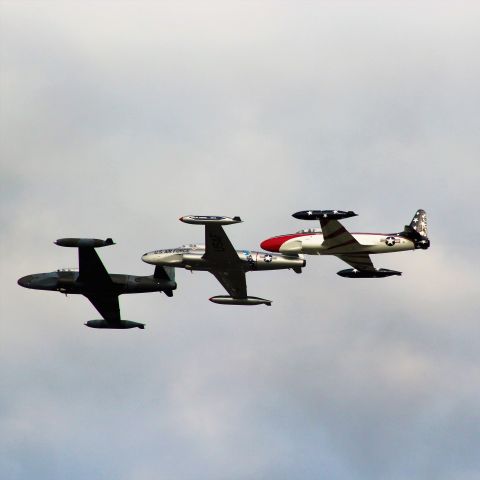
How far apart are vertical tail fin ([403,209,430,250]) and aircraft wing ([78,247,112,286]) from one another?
28.7m

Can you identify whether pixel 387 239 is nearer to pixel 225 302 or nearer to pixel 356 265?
pixel 356 265

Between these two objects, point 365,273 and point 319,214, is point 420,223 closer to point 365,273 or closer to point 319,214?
point 365,273

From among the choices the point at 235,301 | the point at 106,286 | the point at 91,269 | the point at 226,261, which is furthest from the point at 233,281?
the point at 91,269

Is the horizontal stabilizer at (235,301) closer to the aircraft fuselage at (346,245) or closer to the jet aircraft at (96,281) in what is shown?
the jet aircraft at (96,281)

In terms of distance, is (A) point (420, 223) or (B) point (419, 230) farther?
(A) point (420, 223)

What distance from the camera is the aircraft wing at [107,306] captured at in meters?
156

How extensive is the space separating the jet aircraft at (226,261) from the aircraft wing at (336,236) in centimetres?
343

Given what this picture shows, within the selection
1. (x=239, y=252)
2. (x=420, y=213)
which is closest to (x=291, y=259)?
(x=239, y=252)

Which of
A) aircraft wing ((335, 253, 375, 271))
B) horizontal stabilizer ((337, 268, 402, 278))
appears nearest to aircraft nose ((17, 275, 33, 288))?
aircraft wing ((335, 253, 375, 271))

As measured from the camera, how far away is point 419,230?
160 meters

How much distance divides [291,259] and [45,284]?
77.1 ft

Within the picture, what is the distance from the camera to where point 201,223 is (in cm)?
14512

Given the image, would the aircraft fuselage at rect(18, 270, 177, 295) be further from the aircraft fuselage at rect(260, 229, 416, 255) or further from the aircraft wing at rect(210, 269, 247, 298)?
the aircraft fuselage at rect(260, 229, 416, 255)

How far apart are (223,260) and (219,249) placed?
72.7 inches
